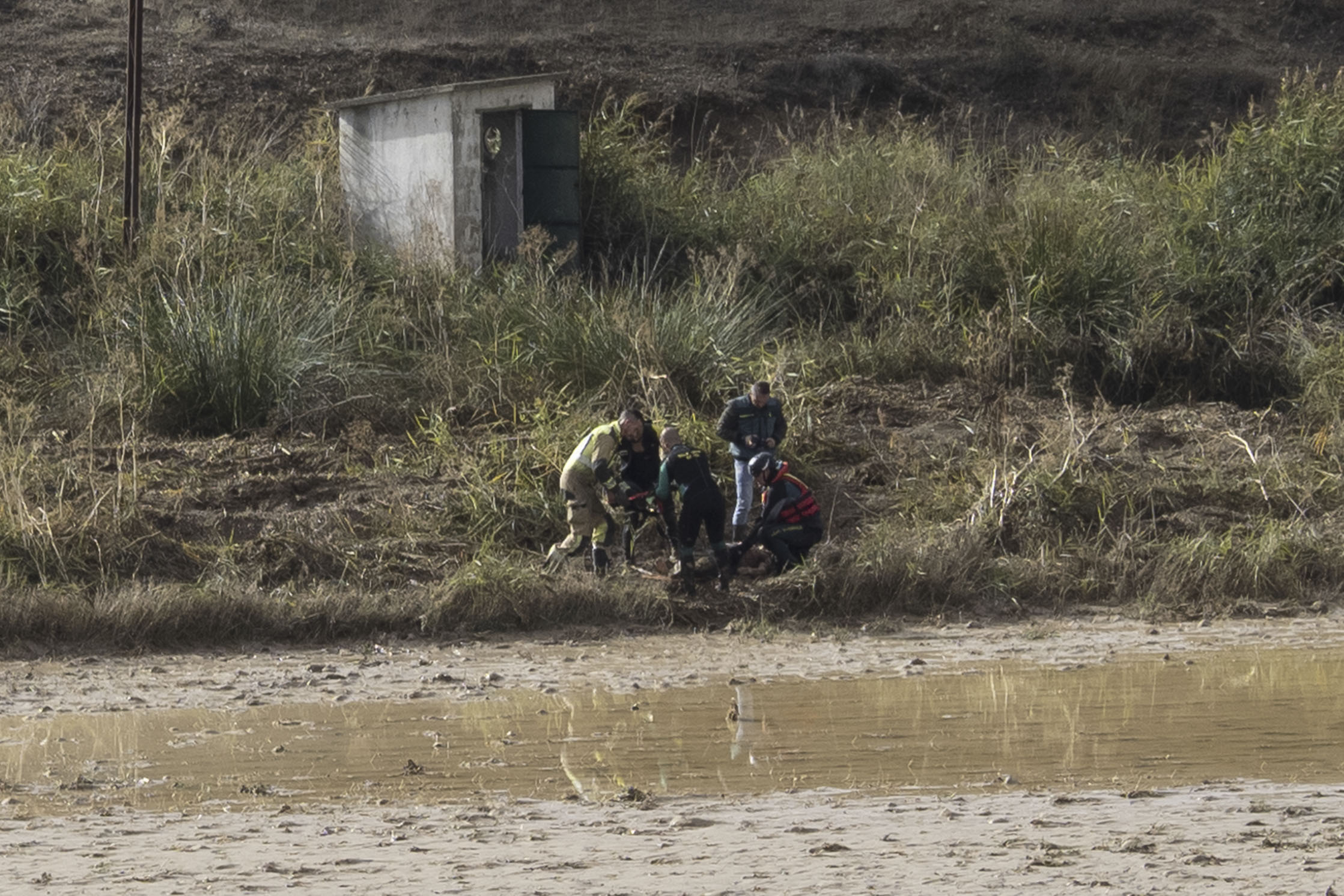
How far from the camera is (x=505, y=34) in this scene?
27.2m

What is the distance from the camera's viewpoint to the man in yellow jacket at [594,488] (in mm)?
11336

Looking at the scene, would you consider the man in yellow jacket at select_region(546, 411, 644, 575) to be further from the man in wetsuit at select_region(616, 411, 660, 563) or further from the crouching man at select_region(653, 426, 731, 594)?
the crouching man at select_region(653, 426, 731, 594)

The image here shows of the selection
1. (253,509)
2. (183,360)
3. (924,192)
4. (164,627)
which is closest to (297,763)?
(164,627)

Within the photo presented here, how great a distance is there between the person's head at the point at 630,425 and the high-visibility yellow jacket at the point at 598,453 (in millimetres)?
38

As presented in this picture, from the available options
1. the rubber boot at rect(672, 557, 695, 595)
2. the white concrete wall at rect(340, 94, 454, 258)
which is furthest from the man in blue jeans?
the white concrete wall at rect(340, 94, 454, 258)

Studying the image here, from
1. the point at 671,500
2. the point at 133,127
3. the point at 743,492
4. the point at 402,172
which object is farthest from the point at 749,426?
the point at 133,127

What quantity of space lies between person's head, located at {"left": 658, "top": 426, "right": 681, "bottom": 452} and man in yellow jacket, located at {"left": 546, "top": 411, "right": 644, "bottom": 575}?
18 centimetres

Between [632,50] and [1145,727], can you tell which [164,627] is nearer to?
[1145,727]

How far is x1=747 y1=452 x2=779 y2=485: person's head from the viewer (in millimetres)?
11539

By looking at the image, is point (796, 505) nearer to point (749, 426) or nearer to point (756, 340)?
point (749, 426)

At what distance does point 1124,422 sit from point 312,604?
713cm

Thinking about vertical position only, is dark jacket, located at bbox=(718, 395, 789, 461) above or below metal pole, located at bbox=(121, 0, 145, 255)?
below

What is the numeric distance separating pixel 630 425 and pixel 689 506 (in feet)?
2.22

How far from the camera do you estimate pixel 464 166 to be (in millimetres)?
15969
